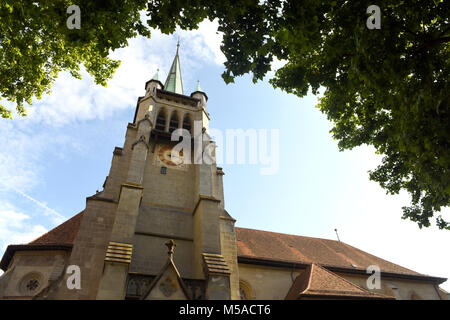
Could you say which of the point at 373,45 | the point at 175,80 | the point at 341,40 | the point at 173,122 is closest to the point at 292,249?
the point at 173,122

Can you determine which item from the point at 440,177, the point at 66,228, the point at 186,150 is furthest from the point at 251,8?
the point at 66,228

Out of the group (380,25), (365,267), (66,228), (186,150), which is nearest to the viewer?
(380,25)

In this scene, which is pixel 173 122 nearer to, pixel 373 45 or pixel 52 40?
pixel 52 40

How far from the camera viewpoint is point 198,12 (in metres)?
6.09

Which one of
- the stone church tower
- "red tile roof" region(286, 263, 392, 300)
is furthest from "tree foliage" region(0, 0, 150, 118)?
"red tile roof" region(286, 263, 392, 300)

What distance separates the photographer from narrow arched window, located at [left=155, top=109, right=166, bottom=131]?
1734 centimetres

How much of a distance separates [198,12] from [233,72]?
60.3 inches

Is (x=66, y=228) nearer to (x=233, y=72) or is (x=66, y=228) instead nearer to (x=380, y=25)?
(x=233, y=72)

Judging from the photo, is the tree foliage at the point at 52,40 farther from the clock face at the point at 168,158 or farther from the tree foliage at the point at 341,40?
the clock face at the point at 168,158

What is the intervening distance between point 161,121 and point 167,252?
31.2 ft

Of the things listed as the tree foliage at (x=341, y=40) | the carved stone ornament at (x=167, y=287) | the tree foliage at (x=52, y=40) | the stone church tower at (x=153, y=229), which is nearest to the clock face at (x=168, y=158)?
the stone church tower at (x=153, y=229)

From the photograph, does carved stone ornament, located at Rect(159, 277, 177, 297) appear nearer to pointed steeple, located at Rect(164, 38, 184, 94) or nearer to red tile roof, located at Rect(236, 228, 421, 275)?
red tile roof, located at Rect(236, 228, 421, 275)

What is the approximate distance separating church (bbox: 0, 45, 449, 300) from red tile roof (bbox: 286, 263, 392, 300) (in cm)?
5

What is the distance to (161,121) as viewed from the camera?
17.9 meters
